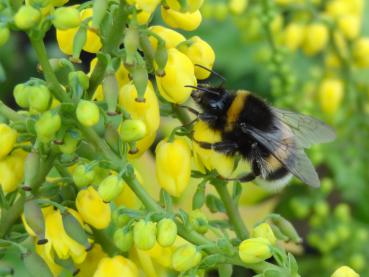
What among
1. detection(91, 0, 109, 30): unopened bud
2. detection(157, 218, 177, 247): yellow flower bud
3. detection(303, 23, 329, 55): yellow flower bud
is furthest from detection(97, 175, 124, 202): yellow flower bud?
detection(303, 23, 329, 55): yellow flower bud

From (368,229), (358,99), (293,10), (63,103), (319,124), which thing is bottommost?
(368,229)

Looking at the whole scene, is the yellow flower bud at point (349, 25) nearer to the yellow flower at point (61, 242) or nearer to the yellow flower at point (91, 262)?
the yellow flower at point (91, 262)

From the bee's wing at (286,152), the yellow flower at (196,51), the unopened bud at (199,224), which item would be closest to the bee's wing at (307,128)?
the bee's wing at (286,152)

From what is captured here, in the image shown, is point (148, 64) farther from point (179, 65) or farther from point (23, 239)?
point (23, 239)

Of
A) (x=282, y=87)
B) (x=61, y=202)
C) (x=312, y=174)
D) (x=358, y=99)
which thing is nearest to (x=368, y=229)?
(x=358, y=99)

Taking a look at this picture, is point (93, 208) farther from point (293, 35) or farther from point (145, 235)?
point (293, 35)
